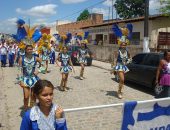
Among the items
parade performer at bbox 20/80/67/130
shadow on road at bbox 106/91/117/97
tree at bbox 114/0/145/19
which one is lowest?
shadow on road at bbox 106/91/117/97

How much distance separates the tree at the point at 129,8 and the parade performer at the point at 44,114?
60.7 m

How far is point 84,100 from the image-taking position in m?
11.1

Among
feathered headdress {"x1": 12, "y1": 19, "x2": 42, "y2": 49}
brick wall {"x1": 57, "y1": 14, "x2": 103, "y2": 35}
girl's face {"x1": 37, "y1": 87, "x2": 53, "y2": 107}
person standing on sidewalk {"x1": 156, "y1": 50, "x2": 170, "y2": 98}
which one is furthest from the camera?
brick wall {"x1": 57, "y1": 14, "x2": 103, "y2": 35}

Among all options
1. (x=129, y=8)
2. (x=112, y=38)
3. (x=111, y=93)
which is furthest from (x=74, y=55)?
(x=129, y=8)

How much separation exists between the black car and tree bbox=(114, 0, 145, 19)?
49962mm

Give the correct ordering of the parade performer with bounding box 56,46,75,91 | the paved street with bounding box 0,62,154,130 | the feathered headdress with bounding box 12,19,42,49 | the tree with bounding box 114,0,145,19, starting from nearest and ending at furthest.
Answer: the paved street with bounding box 0,62,154,130 → the feathered headdress with bounding box 12,19,42,49 → the parade performer with bounding box 56,46,75,91 → the tree with bounding box 114,0,145,19

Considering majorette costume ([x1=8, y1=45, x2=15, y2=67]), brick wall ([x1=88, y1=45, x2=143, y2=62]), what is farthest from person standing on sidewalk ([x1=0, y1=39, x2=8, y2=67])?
brick wall ([x1=88, y1=45, x2=143, y2=62])

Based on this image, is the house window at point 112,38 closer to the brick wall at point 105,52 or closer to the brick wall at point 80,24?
the brick wall at point 105,52

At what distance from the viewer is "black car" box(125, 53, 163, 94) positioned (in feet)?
40.7

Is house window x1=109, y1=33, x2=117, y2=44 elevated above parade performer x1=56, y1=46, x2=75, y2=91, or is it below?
above

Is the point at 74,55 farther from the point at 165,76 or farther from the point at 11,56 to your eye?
the point at 165,76

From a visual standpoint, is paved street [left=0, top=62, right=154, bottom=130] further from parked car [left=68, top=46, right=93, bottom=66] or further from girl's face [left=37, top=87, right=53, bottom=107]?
parked car [left=68, top=46, right=93, bottom=66]

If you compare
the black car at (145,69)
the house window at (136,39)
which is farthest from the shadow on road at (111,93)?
the house window at (136,39)

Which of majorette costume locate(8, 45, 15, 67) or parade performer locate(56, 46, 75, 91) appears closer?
parade performer locate(56, 46, 75, 91)
